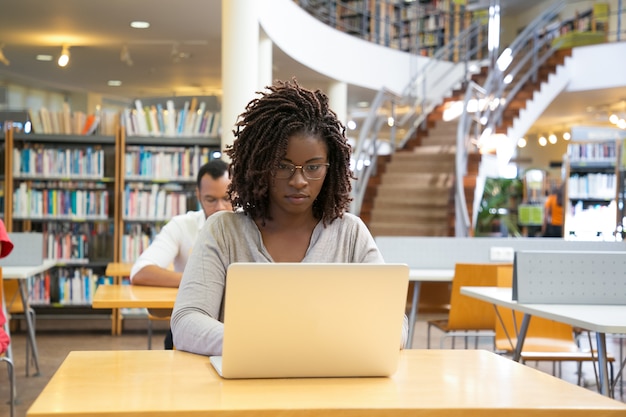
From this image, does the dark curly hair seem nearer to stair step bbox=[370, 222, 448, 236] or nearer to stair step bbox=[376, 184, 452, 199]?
stair step bbox=[370, 222, 448, 236]

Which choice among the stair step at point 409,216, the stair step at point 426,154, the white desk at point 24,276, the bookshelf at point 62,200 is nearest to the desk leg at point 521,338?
the white desk at point 24,276

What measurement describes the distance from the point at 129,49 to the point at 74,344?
5885 mm

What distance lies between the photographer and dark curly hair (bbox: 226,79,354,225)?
1.96m

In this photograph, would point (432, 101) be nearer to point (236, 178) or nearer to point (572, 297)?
point (572, 297)

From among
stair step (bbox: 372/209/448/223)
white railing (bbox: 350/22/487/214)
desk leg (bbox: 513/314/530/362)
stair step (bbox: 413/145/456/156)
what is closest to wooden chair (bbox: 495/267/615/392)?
desk leg (bbox: 513/314/530/362)

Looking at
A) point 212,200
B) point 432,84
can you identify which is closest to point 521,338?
point 212,200

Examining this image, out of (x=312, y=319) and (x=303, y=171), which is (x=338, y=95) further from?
(x=312, y=319)

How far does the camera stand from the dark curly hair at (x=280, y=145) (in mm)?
1962

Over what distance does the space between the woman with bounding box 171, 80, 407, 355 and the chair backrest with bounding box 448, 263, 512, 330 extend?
2583mm

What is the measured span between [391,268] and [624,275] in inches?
90.2

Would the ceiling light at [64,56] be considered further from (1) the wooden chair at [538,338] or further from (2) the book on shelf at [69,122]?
(1) the wooden chair at [538,338]

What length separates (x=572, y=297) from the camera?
3555 mm

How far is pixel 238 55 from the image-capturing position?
7.33m

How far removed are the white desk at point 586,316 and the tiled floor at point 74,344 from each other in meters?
1.53
